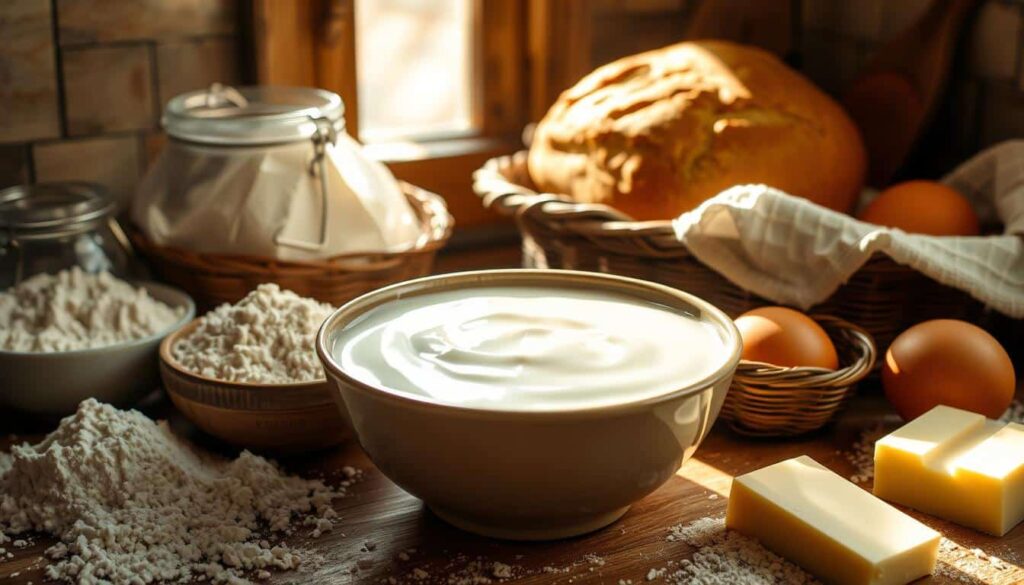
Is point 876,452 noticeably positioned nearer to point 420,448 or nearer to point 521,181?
point 420,448

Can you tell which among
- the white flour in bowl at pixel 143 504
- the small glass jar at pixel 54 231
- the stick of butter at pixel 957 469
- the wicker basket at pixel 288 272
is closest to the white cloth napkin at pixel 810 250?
the stick of butter at pixel 957 469

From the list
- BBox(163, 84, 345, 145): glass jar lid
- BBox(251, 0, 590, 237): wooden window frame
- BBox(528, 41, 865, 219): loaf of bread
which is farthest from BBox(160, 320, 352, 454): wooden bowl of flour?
BBox(251, 0, 590, 237): wooden window frame

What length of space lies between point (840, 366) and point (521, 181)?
42 centimetres

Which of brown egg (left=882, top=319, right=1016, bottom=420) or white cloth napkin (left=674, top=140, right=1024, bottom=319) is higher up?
white cloth napkin (left=674, top=140, right=1024, bottom=319)

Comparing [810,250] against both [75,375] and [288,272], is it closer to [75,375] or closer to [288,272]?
[288,272]

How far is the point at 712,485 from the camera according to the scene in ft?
3.02

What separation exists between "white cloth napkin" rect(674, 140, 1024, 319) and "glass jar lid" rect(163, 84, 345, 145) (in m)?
0.36

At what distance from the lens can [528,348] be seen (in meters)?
0.81

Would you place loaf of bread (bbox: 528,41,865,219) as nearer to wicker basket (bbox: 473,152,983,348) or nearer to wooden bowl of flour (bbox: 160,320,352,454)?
wicker basket (bbox: 473,152,983,348)

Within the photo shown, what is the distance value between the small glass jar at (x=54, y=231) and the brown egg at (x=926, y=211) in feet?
2.41

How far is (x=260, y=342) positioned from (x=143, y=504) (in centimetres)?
17

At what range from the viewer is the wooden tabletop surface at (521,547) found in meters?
0.79

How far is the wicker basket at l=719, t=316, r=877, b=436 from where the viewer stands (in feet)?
3.11

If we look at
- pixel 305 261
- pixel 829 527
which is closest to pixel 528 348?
pixel 829 527
